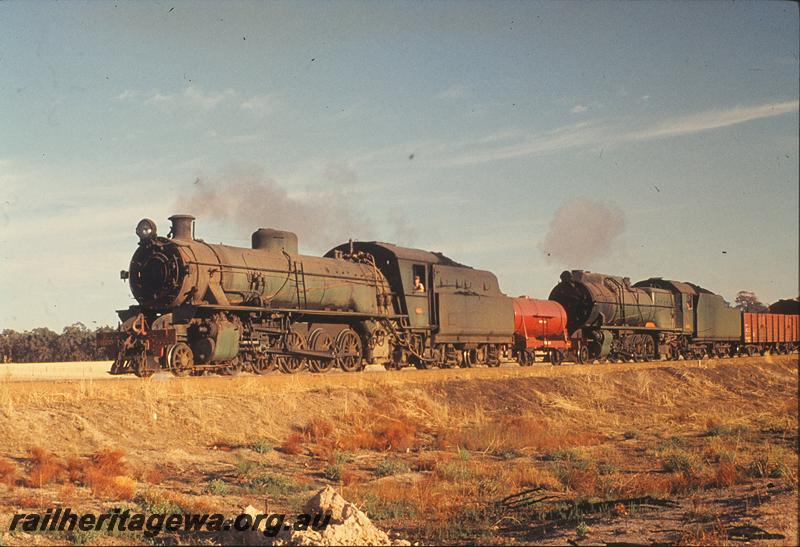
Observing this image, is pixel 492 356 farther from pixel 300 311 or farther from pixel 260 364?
pixel 260 364

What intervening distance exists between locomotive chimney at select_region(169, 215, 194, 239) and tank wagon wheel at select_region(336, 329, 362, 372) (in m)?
6.13

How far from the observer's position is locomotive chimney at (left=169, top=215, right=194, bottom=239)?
75.2 ft

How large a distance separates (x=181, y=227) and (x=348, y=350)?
277 inches

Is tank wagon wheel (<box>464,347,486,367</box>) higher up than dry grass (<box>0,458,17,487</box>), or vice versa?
tank wagon wheel (<box>464,347,486,367</box>)

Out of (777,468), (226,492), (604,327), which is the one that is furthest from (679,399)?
(226,492)

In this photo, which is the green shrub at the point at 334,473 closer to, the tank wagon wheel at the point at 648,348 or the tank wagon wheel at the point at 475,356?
the tank wagon wheel at the point at 475,356

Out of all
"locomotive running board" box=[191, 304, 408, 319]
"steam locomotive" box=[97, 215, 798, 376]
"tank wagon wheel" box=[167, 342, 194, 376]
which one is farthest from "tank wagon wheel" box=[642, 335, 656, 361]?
"tank wagon wheel" box=[167, 342, 194, 376]

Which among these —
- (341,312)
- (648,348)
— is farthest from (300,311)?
(648,348)

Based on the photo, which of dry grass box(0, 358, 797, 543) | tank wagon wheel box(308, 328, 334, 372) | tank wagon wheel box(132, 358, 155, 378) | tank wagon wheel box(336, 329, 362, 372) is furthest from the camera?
tank wagon wheel box(336, 329, 362, 372)

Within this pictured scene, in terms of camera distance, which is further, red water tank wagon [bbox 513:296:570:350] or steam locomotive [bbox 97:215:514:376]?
red water tank wagon [bbox 513:296:570:350]

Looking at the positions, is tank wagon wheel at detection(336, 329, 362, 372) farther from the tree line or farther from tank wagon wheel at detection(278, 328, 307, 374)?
the tree line

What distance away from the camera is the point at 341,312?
25.9 metres

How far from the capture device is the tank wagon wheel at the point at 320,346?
25.2 m

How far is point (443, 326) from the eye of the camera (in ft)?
99.4
